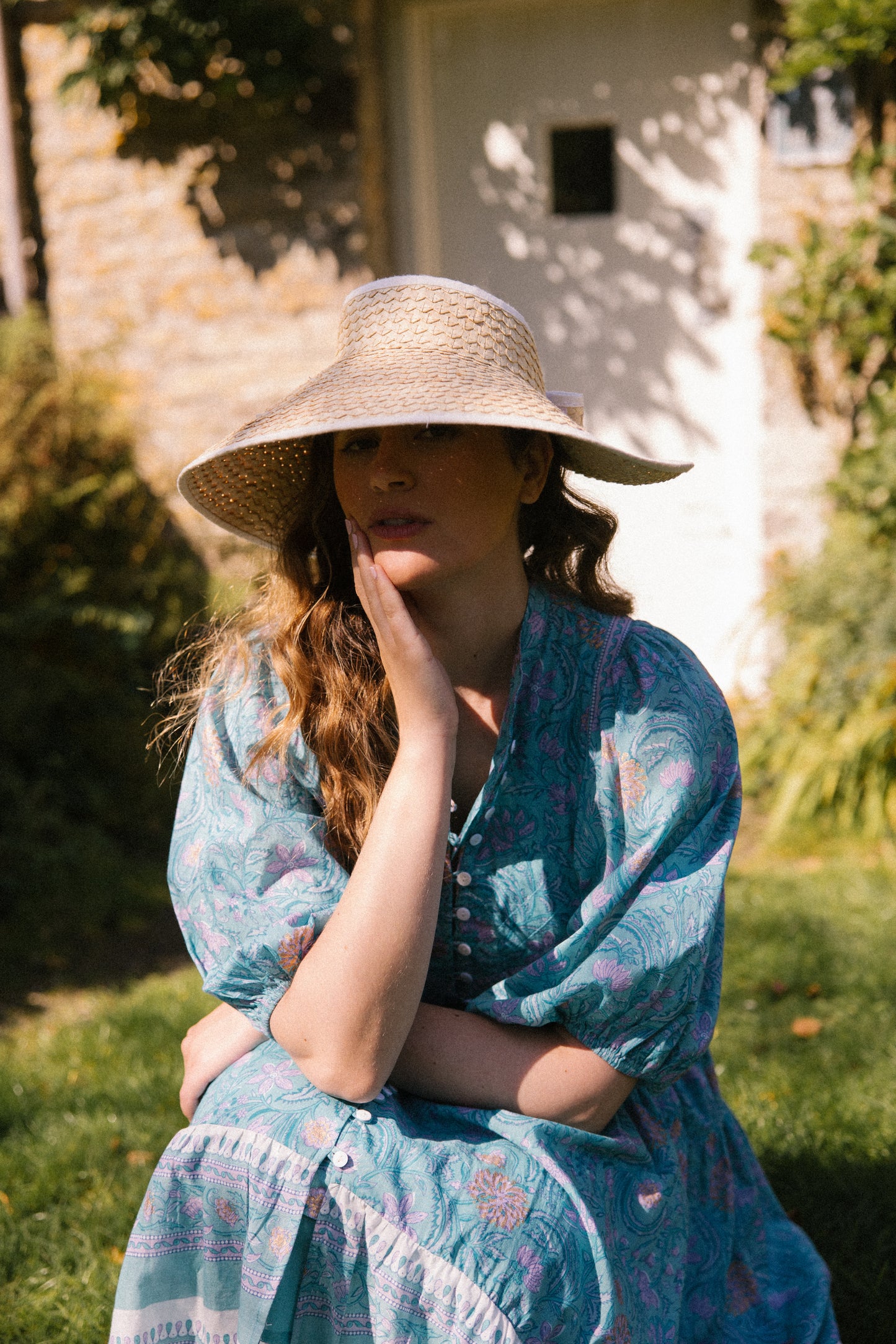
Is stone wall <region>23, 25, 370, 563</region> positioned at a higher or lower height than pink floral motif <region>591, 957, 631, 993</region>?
higher

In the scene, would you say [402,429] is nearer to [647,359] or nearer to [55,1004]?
[55,1004]

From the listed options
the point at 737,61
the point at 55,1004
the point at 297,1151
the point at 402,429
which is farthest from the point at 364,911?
the point at 737,61

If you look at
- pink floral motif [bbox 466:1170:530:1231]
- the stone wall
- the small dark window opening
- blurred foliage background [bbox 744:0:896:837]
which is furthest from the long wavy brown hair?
the small dark window opening

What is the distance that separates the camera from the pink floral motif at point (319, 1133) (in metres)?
1.55

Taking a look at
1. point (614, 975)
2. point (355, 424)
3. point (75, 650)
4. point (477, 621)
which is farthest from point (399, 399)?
point (75, 650)

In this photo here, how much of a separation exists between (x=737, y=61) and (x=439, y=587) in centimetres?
455

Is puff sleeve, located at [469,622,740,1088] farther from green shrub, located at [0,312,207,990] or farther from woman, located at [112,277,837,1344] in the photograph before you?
green shrub, located at [0,312,207,990]

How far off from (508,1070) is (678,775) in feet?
1.59

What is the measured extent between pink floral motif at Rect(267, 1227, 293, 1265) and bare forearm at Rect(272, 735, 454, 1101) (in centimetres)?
18

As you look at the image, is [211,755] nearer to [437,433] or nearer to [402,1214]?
[437,433]

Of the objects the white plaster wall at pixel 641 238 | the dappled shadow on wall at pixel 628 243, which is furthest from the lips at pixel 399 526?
the dappled shadow on wall at pixel 628 243

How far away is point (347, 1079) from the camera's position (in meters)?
1.58

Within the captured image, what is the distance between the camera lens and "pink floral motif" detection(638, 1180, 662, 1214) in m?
1.71

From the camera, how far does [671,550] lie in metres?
5.95
